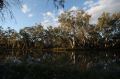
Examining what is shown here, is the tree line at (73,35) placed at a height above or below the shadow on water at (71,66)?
above

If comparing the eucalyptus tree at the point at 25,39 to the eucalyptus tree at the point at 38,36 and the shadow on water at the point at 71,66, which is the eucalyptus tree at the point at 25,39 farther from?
the shadow on water at the point at 71,66

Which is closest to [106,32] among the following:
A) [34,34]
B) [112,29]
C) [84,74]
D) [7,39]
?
[112,29]

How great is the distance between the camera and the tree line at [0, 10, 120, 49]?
184 feet

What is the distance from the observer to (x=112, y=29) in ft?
197

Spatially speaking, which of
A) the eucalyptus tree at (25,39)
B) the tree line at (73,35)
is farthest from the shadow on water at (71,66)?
the eucalyptus tree at (25,39)

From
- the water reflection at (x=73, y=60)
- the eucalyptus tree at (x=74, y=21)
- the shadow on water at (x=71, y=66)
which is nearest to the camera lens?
the shadow on water at (x=71, y=66)

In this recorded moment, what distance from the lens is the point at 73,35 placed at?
57000mm

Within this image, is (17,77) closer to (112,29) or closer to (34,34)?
(112,29)

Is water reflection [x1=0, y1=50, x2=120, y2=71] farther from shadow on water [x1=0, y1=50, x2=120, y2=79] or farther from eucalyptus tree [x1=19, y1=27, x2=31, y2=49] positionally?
eucalyptus tree [x1=19, y1=27, x2=31, y2=49]

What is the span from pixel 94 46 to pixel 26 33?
2318 centimetres

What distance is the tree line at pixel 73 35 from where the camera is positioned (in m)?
56.0

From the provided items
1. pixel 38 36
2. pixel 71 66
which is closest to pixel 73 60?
→ pixel 71 66

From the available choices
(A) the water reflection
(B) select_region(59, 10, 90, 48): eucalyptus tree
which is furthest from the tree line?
(A) the water reflection

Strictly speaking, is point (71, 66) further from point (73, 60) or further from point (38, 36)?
point (38, 36)
